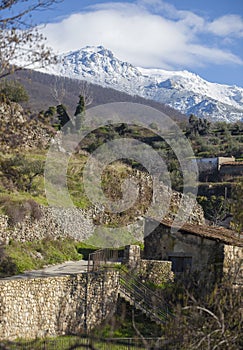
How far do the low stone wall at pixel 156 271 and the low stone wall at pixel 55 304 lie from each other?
6.32ft

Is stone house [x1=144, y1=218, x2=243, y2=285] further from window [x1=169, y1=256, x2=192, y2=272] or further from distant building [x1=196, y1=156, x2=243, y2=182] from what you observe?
distant building [x1=196, y1=156, x2=243, y2=182]

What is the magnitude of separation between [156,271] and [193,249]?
176 cm

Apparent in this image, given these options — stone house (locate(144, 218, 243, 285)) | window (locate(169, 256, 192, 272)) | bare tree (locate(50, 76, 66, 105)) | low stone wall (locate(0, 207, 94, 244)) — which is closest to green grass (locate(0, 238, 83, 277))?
low stone wall (locate(0, 207, 94, 244))

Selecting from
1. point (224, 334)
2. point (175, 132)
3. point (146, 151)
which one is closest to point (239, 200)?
point (224, 334)

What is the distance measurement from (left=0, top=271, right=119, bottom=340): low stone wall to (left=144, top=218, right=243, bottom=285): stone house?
3.37 meters

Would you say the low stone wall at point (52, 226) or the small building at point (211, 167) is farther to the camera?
the small building at point (211, 167)

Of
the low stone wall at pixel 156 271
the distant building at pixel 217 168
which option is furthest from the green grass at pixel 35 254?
the distant building at pixel 217 168

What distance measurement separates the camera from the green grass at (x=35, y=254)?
69.2 feet

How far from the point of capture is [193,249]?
21172 millimetres

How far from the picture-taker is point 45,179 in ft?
109

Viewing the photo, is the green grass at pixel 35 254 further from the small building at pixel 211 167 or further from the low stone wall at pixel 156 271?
the small building at pixel 211 167

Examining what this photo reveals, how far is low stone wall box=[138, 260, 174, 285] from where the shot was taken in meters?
20.3

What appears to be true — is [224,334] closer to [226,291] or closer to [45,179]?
[226,291]

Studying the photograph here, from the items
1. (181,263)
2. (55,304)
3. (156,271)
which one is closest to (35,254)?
(156,271)
